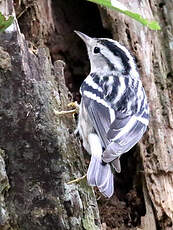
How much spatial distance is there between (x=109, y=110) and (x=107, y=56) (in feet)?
2.73

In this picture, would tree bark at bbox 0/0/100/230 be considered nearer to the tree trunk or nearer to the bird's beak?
the tree trunk

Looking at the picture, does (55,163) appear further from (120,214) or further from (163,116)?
(163,116)

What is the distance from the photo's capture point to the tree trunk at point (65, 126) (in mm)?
3430

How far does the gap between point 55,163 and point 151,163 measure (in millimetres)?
1205

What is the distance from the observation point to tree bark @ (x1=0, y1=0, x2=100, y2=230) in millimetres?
3373

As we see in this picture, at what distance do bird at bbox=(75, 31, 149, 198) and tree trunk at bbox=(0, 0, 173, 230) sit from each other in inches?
5.3

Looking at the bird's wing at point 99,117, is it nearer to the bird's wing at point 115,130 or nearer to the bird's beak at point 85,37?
the bird's wing at point 115,130

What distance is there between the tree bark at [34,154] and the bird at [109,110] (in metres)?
0.15

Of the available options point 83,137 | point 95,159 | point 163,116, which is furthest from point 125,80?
point 95,159

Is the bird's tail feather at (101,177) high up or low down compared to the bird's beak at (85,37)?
down

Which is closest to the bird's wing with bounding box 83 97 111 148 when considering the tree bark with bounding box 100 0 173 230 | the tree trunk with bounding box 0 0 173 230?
the tree trunk with bounding box 0 0 173 230

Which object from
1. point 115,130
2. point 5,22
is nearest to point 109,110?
point 115,130

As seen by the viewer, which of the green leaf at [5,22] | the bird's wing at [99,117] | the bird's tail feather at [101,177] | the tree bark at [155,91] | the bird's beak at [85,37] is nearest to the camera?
the bird's tail feather at [101,177]

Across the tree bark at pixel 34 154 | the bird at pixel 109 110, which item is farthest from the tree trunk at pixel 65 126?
the bird at pixel 109 110
